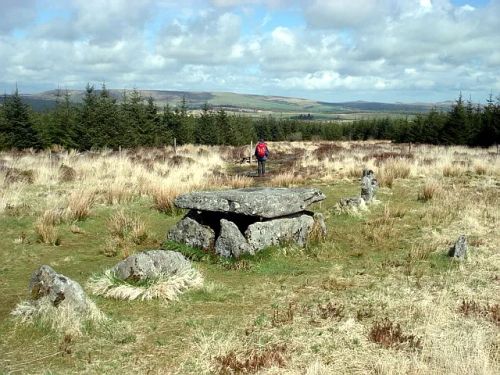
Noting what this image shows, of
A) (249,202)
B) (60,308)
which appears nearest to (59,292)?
(60,308)

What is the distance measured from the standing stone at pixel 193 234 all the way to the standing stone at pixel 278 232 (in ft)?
2.57

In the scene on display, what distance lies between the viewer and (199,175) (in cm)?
1891

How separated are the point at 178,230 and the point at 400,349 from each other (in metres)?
5.63

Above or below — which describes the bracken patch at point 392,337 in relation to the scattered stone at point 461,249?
below

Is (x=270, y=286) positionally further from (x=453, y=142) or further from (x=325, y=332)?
(x=453, y=142)

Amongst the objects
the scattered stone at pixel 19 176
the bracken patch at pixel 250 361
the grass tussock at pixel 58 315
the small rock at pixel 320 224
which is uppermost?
the scattered stone at pixel 19 176

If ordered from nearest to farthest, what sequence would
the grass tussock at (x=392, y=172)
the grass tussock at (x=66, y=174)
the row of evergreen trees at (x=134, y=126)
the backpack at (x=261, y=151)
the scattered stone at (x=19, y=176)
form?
the scattered stone at (x=19, y=176) → the grass tussock at (x=392, y=172) → the grass tussock at (x=66, y=174) → the backpack at (x=261, y=151) → the row of evergreen trees at (x=134, y=126)

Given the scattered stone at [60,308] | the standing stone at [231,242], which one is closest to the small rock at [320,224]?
the standing stone at [231,242]

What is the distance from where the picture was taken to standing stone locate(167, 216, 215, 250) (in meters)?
9.79

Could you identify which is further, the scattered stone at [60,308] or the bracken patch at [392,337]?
the scattered stone at [60,308]

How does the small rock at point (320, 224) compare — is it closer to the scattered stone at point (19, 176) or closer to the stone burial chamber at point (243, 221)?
the stone burial chamber at point (243, 221)

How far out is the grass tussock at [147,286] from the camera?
739 cm

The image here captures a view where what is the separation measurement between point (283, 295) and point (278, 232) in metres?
2.39

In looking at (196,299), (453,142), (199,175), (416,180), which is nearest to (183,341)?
(196,299)
